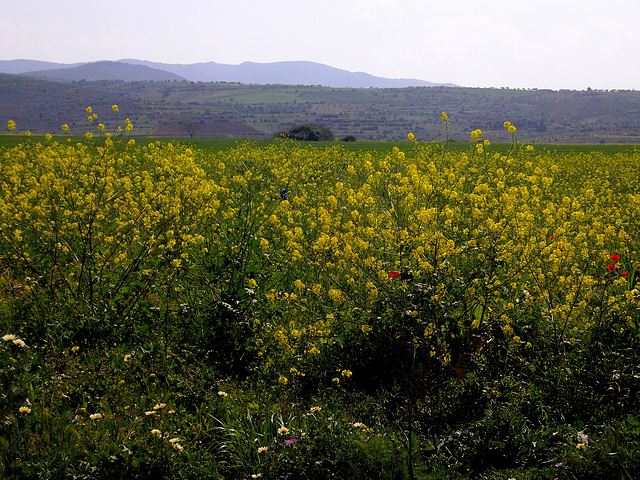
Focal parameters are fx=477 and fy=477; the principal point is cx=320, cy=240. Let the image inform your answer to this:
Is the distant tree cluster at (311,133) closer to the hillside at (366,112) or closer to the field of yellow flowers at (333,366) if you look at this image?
the hillside at (366,112)

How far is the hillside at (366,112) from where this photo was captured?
404 feet

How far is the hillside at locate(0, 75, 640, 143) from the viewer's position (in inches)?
4852

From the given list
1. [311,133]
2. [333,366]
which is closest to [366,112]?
[311,133]

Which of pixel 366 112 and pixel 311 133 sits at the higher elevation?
pixel 366 112

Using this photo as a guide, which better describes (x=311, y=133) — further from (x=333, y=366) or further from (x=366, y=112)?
(x=366, y=112)

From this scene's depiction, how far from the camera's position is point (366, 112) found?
162 m

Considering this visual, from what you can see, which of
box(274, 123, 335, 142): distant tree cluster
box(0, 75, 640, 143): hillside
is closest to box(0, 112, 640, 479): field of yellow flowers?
box(274, 123, 335, 142): distant tree cluster

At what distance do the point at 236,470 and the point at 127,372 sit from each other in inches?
56.2

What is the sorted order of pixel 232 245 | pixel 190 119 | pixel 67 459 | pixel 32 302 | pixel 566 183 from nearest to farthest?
pixel 67 459, pixel 32 302, pixel 232 245, pixel 566 183, pixel 190 119

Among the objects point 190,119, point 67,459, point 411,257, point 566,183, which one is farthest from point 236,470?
point 190,119

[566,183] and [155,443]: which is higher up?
[566,183]

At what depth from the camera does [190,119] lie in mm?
139750

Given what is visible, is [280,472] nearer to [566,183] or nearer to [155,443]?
[155,443]

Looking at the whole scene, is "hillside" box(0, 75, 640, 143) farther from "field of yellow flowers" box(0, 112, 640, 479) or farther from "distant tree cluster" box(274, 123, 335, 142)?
"field of yellow flowers" box(0, 112, 640, 479)
